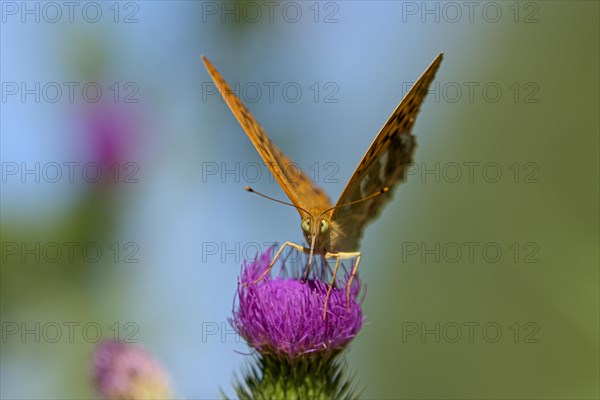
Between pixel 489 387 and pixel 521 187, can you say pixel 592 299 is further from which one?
pixel 489 387

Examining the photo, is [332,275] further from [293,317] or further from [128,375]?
[128,375]

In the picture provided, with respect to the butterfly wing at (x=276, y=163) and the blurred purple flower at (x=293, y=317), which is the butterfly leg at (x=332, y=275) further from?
the butterfly wing at (x=276, y=163)

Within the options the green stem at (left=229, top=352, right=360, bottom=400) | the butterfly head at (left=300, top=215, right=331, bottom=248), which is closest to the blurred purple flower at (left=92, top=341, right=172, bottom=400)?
the green stem at (left=229, top=352, right=360, bottom=400)

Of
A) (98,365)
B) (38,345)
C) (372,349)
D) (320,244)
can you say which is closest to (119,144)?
(38,345)

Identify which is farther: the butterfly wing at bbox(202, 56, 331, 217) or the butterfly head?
the butterfly head

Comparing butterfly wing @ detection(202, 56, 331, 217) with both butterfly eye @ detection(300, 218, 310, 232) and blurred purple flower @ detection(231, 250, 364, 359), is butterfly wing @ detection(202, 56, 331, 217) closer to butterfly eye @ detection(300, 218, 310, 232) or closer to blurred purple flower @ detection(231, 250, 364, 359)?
butterfly eye @ detection(300, 218, 310, 232)

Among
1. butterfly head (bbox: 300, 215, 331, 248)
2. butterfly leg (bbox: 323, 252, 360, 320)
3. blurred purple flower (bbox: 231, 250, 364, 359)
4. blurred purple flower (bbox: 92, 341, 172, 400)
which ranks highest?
butterfly head (bbox: 300, 215, 331, 248)

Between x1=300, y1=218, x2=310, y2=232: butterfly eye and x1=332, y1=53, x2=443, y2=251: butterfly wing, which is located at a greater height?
x1=332, y1=53, x2=443, y2=251: butterfly wing
